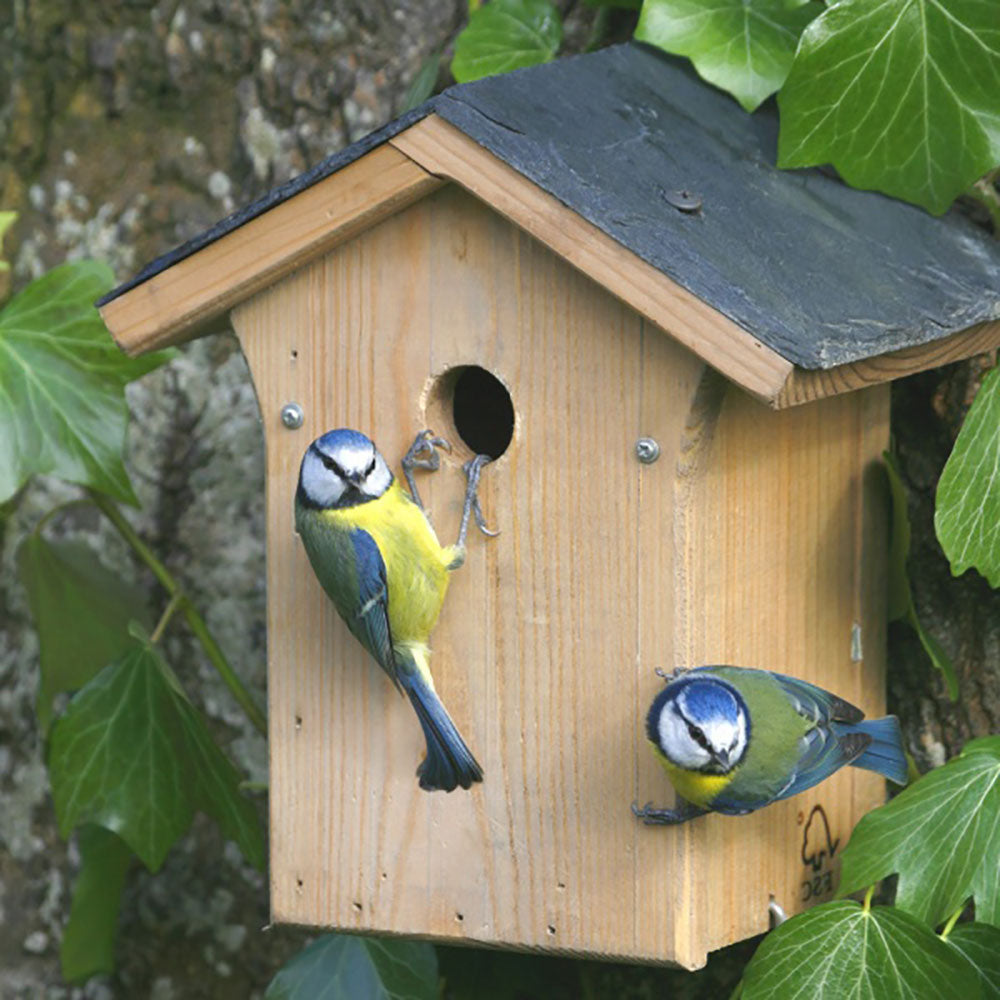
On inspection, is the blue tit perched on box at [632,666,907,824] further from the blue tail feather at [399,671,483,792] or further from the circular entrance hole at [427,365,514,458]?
the circular entrance hole at [427,365,514,458]

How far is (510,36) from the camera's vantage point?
2578 mm

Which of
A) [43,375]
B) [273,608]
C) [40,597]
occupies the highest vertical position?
[43,375]

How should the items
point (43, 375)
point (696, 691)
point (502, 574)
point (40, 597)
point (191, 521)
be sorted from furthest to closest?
1. point (191, 521)
2. point (40, 597)
3. point (43, 375)
4. point (502, 574)
5. point (696, 691)

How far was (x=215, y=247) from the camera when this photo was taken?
6.88 ft

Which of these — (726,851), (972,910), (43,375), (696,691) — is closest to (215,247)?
(43,375)

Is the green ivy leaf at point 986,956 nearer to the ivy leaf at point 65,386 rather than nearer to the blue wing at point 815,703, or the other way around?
the blue wing at point 815,703

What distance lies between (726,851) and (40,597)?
1247 mm

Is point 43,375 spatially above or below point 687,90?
below

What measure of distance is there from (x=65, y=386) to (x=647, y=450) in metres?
0.83

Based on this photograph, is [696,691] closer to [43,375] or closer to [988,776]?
[988,776]

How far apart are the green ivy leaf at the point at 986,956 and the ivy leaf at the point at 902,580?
1.38 ft

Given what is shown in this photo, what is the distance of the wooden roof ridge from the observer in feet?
6.06

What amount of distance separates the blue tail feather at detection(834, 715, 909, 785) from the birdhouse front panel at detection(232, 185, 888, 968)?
8 centimetres

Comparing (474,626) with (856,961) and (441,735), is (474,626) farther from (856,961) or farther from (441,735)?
(856,961)
